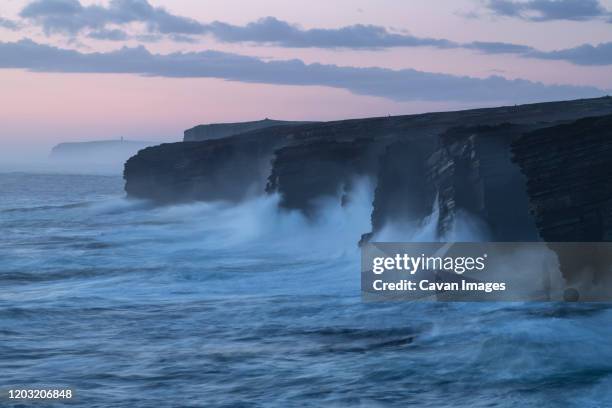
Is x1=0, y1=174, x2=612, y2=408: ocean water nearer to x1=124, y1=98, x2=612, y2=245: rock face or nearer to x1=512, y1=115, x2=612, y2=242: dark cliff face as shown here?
x1=512, y1=115, x2=612, y2=242: dark cliff face

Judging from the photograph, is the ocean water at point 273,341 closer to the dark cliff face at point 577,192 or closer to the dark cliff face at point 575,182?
the dark cliff face at point 577,192

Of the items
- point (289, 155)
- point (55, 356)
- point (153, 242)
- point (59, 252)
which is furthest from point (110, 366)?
point (289, 155)

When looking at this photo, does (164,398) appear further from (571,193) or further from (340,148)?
(340,148)

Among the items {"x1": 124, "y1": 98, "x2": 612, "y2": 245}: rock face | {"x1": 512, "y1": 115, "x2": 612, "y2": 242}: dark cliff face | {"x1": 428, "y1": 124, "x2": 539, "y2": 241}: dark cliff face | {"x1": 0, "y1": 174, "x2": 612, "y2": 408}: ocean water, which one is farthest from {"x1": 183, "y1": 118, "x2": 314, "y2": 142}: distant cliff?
{"x1": 512, "y1": 115, "x2": 612, "y2": 242}: dark cliff face

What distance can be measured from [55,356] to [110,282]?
40.3ft

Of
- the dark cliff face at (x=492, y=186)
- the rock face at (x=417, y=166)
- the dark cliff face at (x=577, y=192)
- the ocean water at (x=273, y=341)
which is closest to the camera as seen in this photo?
the ocean water at (x=273, y=341)

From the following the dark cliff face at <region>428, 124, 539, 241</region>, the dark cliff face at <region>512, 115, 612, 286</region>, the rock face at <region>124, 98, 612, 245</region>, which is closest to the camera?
the dark cliff face at <region>512, 115, 612, 286</region>

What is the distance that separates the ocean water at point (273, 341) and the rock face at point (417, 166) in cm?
399

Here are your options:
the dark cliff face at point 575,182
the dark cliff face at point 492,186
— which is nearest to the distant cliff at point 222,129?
the dark cliff face at point 492,186

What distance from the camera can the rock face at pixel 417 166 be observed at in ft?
85.8

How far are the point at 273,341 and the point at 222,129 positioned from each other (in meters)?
97.1

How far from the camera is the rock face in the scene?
26.2 m

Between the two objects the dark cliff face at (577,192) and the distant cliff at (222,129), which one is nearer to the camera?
the dark cliff face at (577,192)

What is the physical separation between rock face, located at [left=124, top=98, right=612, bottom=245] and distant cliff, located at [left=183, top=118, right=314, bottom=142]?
25274 millimetres
